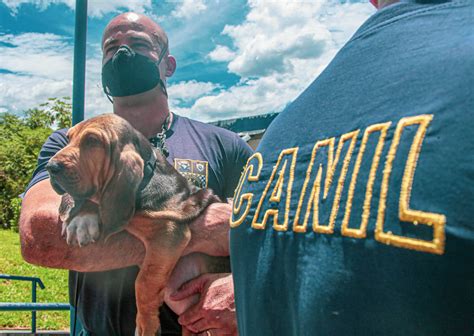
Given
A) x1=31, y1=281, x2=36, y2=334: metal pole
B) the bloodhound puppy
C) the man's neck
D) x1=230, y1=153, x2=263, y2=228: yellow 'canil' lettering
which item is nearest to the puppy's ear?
the bloodhound puppy

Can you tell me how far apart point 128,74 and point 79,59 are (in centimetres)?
71

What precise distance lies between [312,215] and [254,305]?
0.30m

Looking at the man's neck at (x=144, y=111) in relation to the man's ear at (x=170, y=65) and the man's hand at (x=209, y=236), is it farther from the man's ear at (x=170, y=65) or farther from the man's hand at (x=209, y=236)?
the man's hand at (x=209, y=236)

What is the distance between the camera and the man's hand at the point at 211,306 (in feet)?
7.09

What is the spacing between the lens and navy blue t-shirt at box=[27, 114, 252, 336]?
2.46 metres

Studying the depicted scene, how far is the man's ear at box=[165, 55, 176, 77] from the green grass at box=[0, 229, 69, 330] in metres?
9.18

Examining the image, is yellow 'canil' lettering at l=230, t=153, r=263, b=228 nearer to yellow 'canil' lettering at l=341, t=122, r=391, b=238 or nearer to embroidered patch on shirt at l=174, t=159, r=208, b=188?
yellow 'canil' lettering at l=341, t=122, r=391, b=238

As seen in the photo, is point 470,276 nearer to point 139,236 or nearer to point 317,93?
point 317,93

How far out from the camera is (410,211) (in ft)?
2.56

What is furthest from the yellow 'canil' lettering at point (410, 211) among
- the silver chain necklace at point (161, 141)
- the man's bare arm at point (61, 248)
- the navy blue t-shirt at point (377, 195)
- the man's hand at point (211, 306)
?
the silver chain necklace at point (161, 141)

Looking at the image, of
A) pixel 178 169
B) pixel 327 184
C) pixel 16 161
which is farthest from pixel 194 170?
pixel 16 161

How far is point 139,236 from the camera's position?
2291 millimetres

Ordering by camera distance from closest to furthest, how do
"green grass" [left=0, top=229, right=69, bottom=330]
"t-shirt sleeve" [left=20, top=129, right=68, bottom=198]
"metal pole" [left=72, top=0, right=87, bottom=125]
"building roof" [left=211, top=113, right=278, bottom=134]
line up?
"t-shirt sleeve" [left=20, top=129, right=68, bottom=198]
"metal pole" [left=72, top=0, right=87, bottom=125]
"green grass" [left=0, top=229, right=69, bottom=330]
"building roof" [left=211, top=113, right=278, bottom=134]

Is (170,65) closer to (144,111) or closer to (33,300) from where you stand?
(144,111)
